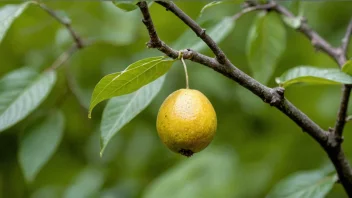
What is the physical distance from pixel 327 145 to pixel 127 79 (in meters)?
0.56

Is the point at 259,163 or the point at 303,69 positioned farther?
the point at 259,163

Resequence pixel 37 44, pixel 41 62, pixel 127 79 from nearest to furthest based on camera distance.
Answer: pixel 127 79 → pixel 41 62 → pixel 37 44

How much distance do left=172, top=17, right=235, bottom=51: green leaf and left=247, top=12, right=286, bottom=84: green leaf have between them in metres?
0.11

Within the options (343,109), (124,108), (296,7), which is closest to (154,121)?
(296,7)

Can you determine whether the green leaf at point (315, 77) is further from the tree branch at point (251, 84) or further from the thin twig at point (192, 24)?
the thin twig at point (192, 24)

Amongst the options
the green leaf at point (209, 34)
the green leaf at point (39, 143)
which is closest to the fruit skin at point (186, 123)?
the green leaf at point (209, 34)

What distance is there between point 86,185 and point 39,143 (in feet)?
1.56

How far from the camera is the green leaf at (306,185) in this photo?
5.43 feet

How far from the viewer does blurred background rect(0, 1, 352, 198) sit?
91.2 inches

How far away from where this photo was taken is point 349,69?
1.33m

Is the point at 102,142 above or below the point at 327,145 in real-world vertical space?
below

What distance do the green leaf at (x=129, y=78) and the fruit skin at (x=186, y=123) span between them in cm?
8

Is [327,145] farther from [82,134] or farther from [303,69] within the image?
[82,134]

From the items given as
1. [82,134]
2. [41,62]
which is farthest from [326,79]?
[82,134]
